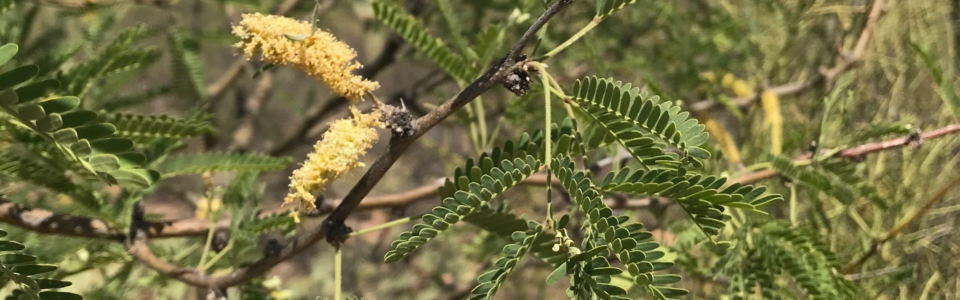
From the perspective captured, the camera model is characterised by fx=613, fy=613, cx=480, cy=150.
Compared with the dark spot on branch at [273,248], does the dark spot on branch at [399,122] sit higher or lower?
higher

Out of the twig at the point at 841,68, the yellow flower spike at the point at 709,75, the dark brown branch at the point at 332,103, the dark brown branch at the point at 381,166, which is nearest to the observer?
the dark brown branch at the point at 381,166

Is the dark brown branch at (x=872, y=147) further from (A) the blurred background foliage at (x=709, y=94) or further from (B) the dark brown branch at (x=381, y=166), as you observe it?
(B) the dark brown branch at (x=381, y=166)

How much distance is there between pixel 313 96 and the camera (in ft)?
3.97

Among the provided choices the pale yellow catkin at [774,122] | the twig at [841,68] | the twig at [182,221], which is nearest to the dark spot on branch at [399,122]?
the twig at [182,221]

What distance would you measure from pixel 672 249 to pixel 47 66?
1.62 feet

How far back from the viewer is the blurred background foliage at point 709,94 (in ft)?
1.61

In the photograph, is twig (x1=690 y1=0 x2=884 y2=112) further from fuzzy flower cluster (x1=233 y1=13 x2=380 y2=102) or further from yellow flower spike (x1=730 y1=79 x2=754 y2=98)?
fuzzy flower cluster (x1=233 y1=13 x2=380 y2=102)

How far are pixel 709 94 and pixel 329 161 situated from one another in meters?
0.58

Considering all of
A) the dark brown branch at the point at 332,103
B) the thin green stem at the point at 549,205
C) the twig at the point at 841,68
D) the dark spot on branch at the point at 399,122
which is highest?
the dark brown branch at the point at 332,103

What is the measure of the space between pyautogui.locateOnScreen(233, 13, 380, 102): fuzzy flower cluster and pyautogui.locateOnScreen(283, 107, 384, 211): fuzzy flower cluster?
15 millimetres

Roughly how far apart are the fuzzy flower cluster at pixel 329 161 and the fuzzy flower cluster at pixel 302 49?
0.01 meters

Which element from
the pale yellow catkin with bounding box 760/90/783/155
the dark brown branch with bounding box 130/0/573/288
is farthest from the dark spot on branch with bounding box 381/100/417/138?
the pale yellow catkin with bounding box 760/90/783/155

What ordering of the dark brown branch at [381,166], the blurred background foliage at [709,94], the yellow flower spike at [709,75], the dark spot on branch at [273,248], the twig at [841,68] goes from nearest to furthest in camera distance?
the dark brown branch at [381,166] → the dark spot on branch at [273,248] → the blurred background foliage at [709,94] → the twig at [841,68] → the yellow flower spike at [709,75]

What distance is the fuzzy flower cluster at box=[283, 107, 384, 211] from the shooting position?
284 mm
